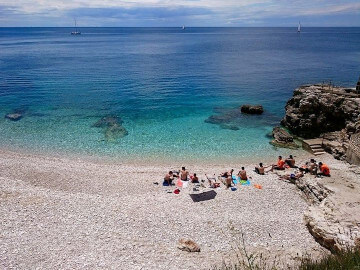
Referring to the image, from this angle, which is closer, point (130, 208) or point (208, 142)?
point (130, 208)

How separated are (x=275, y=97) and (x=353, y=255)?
39.9 m

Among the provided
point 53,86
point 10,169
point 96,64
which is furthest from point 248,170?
point 96,64

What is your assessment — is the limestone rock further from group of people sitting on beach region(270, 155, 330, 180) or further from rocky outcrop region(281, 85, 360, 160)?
rocky outcrop region(281, 85, 360, 160)

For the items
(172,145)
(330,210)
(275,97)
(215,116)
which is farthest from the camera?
(275,97)

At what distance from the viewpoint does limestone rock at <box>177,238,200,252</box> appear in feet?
46.1

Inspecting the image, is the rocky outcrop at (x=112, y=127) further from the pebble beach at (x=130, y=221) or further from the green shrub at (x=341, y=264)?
the green shrub at (x=341, y=264)

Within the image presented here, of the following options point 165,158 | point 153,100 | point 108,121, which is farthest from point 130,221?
point 153,100

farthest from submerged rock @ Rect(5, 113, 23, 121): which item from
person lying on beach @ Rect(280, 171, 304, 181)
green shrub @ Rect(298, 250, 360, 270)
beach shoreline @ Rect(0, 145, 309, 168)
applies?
green shrub @ Rect(298, 250, 360, 270)

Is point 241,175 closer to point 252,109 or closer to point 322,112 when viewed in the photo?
point 322,112

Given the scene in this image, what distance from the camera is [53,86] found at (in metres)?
53.8

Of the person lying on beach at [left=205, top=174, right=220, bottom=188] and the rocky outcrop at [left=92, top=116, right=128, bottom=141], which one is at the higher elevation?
the rocky outcrop at [left=92, top=116, right=128, bottom=141]

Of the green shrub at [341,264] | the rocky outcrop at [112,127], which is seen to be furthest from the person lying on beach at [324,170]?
the rocky outcrop at [112,127]

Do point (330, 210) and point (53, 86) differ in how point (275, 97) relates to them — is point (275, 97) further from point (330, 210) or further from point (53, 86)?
point (53, 86)

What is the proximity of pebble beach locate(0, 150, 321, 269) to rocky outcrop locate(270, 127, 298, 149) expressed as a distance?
816cm
